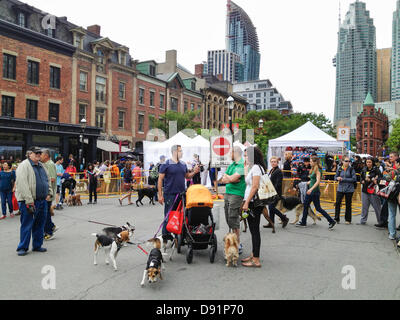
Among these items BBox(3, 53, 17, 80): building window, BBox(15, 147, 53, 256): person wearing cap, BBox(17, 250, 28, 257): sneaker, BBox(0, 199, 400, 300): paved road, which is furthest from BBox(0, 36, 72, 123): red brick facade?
BBox(17, 250, 28, 257): sneaker

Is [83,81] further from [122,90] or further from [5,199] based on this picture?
[5,199]

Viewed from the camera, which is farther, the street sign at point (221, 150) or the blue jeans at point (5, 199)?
the street sign at point (221, 150)

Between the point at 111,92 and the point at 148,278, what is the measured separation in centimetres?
3208

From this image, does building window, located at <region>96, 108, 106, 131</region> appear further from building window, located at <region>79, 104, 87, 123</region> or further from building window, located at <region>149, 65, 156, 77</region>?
building window, located at <region>149, 65, 156, 77</region>

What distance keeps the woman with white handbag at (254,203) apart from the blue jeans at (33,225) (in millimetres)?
3958

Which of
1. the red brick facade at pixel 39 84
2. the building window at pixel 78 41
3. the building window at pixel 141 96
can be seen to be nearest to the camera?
the red brick facade at pixel 39 84

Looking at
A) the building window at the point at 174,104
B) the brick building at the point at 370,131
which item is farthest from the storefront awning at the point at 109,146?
the brick building at the point at 370,131

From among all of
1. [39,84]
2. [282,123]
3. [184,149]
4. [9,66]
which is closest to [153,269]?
[184,149]

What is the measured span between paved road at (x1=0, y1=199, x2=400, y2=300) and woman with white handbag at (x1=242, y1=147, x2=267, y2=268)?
24 centimetres

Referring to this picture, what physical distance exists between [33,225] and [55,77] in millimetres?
25776

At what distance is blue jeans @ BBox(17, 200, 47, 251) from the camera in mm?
6203

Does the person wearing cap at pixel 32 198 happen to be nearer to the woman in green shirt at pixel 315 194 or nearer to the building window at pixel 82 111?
the woman in green shirt at pixel 315 194

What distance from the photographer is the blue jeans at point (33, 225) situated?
20.4 ft

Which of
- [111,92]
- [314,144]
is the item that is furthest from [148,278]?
[111,92]
